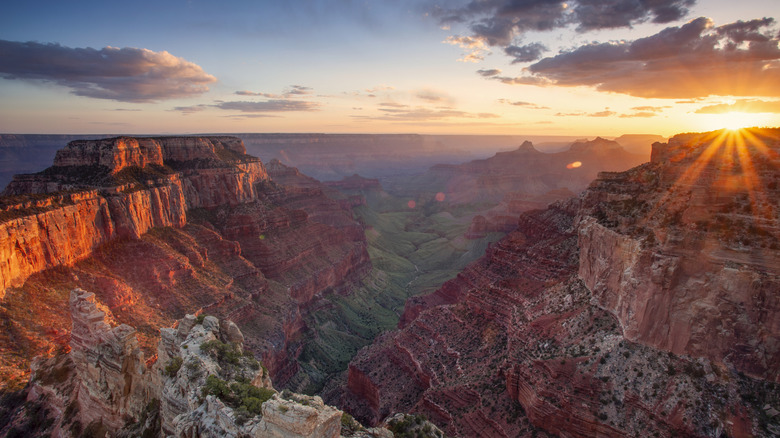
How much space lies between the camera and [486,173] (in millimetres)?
186625

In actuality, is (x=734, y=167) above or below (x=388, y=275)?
above

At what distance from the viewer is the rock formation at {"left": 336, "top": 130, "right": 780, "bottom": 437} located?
2291 cm

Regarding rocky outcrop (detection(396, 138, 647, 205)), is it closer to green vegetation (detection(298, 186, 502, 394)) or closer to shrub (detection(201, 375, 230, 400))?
green vegetation (detection(298, 186, 502, 394))

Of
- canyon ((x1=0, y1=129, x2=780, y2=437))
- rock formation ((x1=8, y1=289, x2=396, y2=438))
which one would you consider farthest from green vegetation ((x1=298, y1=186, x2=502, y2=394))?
rock formation ((x1=8, y1=289, x2=396, y2=438))

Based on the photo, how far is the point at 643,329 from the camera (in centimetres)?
2678

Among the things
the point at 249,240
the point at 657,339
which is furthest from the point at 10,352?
the point at 657,339

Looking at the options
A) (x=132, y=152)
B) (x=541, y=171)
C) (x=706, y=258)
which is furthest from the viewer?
(x=541, y=171)

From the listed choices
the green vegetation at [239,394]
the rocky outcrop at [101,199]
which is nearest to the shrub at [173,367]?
the green vegetation at [239,394]

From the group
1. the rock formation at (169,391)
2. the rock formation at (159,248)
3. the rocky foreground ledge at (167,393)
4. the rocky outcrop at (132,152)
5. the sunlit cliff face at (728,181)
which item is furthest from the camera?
the rocky outcrop at (132,152)

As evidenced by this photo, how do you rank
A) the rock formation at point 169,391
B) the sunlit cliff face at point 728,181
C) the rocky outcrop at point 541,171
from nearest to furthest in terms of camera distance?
the rock formation at point 169,391 → the sunlit cliff face at point 728,181 → the rocky outcrop at point 541,171

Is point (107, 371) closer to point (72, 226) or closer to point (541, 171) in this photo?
point (72, 226)

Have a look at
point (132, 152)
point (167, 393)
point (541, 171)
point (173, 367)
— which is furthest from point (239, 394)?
point (541, 171)

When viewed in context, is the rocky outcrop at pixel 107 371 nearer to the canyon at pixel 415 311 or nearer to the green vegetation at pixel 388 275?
the canyon at pixel 415 311

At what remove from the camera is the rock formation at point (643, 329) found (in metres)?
22.9
